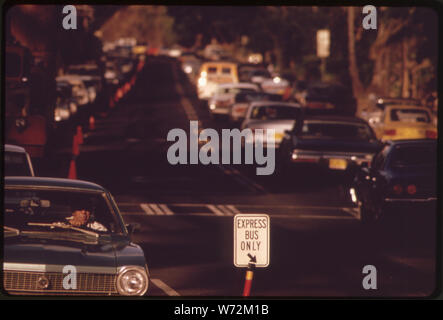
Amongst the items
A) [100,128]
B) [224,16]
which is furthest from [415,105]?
[224,16]

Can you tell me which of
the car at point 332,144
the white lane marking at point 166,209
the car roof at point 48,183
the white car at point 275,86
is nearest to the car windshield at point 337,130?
the car at point 332,144

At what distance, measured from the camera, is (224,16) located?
113375 millimetres

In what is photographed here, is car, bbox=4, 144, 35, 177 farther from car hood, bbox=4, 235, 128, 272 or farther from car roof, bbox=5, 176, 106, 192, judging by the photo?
car hood, bbox=4, 235, 128, 272

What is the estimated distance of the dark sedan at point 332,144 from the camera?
23406 millimetres

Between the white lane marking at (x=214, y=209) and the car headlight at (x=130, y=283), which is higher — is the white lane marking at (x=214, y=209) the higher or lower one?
the lower one

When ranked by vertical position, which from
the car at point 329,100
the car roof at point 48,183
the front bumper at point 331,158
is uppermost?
the car roof at point 48,183

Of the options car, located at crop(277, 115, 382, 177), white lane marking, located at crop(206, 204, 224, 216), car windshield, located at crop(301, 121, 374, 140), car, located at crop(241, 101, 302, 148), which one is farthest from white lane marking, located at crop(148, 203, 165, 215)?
car, located at crop(241, 101, 302, 148)

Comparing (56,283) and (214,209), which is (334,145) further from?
(56,283)

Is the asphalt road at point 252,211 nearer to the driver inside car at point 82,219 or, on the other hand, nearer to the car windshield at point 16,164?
the driver inside car at point 82,219

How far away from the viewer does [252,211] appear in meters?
21.4

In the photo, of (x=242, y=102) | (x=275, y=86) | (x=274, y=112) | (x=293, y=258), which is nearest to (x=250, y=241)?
(x=293, y=258)

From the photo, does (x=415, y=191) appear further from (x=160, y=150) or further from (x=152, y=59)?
(x=152, y=59)

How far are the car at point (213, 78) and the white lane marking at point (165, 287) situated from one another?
140ft

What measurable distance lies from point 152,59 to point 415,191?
11980cm
